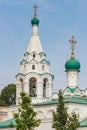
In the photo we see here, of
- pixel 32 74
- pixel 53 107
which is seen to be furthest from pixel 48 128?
pixel 32 74

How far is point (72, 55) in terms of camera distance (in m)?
47.8

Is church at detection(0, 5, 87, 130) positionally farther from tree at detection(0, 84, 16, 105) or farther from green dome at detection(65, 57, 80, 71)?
tree at detection(0, 84, 16, 105)

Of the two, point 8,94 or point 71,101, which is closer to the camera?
point 71,101

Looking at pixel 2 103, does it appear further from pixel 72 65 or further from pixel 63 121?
pixel 63 121

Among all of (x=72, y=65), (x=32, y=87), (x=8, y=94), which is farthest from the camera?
(x=8, y=94)

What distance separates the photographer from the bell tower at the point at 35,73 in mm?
47969

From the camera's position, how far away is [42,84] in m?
48.0

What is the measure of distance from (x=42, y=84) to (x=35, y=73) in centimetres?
106

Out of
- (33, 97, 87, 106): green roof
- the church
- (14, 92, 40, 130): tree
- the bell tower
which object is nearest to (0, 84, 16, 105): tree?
the church

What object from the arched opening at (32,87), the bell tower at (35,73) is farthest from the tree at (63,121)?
the arched opening at (32,87)

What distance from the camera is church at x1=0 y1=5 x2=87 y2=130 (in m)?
45.9

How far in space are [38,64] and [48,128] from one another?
5867mm

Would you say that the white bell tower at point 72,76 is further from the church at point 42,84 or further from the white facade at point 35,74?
the white facade at point 35,74

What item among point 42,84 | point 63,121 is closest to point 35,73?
point 42,84
